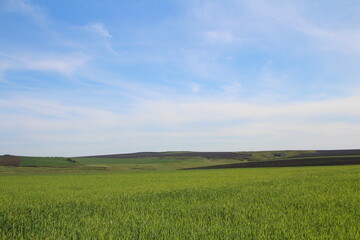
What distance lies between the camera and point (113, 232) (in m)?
6.44

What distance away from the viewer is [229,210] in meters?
8.70

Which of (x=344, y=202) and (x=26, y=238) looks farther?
(x=344, y=202)

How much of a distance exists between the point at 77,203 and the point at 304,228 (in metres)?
8.16

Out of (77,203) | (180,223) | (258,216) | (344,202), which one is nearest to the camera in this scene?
(180,223)

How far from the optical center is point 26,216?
29.8 ft

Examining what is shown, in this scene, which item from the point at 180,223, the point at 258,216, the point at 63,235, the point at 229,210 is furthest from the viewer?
the point at 229,210

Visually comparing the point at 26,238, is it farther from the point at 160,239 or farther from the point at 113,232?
the point at 160,239

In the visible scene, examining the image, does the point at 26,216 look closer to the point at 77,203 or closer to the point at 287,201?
the point at 77,203

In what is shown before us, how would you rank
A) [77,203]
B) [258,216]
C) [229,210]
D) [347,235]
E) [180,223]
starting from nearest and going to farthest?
[347,235], [180,223], [258,216], [229,210], [77,203]

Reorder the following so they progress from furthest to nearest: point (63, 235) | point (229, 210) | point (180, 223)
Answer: point (229, 210), point (180, 223), point (63, 235)

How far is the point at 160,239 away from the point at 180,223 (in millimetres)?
1258

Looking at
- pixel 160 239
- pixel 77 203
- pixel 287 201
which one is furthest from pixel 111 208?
pixel 287 201

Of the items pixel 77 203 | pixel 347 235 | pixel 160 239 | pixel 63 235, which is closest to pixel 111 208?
pixel 77 203

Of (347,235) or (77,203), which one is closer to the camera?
(347,235)
